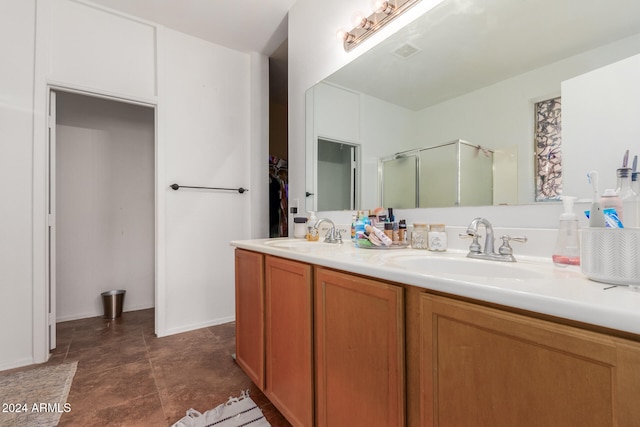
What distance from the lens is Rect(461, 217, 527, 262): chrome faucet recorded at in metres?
0.93

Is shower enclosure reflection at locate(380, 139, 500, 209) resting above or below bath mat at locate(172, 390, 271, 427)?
above

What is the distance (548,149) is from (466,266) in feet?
1.49

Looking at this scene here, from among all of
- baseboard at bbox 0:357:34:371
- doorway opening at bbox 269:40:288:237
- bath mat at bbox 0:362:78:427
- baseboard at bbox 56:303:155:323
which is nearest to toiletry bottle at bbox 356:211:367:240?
doorway opening at bbox 269:40:288:237

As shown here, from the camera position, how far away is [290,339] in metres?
1.16

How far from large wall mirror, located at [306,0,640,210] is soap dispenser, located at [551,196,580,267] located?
0.15 metres

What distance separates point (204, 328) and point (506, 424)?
2474mm

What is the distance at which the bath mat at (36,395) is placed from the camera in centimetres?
132

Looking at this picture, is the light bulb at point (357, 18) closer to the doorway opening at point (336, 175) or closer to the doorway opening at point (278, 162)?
the doorway opening at point (336, 175)

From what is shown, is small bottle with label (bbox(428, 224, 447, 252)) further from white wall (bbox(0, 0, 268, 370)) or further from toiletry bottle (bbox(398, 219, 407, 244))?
white wall (bbox(0, 0, 268, 370))

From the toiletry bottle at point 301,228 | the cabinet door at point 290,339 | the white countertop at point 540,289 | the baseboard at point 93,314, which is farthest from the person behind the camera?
the baseboard at point 93,314

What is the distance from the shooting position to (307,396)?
3.47ft

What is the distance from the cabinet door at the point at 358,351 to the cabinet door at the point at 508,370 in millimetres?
91

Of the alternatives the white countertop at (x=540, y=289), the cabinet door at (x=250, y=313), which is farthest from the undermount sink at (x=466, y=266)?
the cabinet door at (x=250, y=313)

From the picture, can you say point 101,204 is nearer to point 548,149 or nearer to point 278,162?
point 278,162
